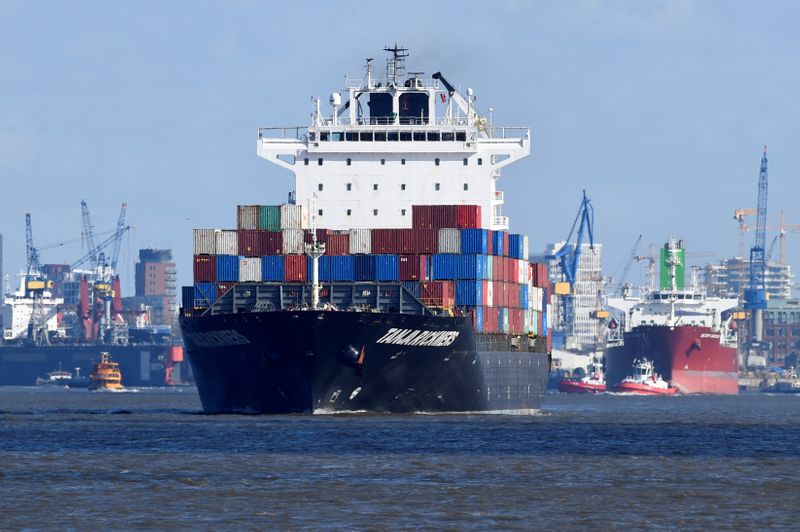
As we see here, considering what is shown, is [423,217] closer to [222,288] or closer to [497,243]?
[497,243]

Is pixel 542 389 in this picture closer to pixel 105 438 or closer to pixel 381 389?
pixel 381 389

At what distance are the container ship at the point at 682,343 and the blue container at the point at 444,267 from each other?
366 ft

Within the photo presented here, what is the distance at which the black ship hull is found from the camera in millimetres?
69875

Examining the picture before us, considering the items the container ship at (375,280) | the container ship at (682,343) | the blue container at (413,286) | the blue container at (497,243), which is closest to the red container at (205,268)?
the container ship at (375,280)

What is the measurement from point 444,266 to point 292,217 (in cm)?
700

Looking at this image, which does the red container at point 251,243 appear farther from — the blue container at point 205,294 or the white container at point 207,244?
the blue container at point 205,294

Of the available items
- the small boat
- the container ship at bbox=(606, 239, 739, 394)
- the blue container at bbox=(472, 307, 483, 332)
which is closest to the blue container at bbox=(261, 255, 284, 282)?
the blue container at bbox=(472, 307, 483, 332)

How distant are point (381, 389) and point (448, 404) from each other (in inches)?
185

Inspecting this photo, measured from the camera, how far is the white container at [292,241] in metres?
75.7

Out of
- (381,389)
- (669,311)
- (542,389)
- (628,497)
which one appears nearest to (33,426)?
(381,389)

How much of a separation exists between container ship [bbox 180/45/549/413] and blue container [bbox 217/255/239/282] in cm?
6

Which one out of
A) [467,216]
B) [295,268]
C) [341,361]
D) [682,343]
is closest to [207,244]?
[295,268]

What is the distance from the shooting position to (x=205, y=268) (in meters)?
76.9

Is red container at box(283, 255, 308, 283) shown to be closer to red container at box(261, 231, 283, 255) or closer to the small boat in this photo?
red container at box(261, 231, 283, 255)
